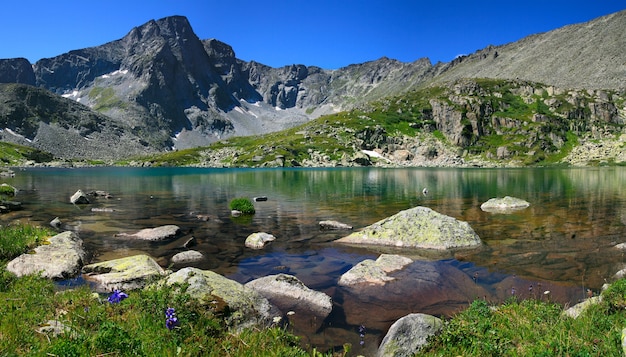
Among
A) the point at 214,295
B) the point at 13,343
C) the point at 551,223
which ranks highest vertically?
the point at 13,343

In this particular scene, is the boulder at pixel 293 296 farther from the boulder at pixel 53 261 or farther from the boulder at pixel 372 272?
the boulder at pixel 53 261

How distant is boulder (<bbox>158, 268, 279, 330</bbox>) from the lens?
10180 millimetres

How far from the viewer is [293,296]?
43.7ft

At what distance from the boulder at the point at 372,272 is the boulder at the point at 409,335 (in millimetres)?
5615

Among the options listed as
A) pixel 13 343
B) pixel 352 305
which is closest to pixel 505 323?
pixel 352 305

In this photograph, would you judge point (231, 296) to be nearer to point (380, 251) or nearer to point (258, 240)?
point (258, 240)

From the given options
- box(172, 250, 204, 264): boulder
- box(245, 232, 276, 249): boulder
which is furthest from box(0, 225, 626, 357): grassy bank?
box(245, 232, 276, 249): boulder

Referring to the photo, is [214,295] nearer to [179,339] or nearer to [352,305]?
[179,339]

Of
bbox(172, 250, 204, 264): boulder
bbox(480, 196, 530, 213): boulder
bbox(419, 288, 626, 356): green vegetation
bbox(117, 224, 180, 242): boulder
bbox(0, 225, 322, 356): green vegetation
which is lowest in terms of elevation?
bbox(480, 196, 530, 213): boulder

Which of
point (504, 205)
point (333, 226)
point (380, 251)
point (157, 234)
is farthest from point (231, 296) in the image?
point (504, 205)

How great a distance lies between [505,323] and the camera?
915cm

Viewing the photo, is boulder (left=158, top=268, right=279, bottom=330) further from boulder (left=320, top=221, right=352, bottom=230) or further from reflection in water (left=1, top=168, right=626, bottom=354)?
boulder (left=320, top=221, right=352, bottom=230)

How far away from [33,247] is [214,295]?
42.9 ft

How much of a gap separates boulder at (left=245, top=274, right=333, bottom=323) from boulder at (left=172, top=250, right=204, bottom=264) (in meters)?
5.94
